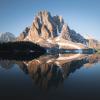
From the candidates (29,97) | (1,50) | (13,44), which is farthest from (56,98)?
(13,44)

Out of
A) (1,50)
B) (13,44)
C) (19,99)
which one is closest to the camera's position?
(19,99)

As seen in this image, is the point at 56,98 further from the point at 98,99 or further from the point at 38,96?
the point at 98,99

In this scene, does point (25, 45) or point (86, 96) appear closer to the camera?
point (86, 96)

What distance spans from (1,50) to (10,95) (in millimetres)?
158052

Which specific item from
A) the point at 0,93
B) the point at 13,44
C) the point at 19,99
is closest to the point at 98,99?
the point at 19,99

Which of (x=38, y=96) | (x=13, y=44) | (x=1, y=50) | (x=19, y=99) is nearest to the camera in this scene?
(x=19, y=99)

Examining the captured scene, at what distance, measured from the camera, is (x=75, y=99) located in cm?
1862

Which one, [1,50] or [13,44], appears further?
[13,44]

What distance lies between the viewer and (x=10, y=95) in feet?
65.8

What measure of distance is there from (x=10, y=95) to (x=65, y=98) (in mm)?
4738

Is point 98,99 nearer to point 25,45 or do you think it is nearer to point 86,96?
point 86,96

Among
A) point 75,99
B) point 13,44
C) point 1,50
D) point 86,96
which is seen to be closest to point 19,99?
point 75,99

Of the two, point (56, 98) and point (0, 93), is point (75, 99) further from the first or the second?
point (0, 93)

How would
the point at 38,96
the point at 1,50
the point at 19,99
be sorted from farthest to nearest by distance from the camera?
the point at 1,50, the point at 38,96, the point at 19,99
